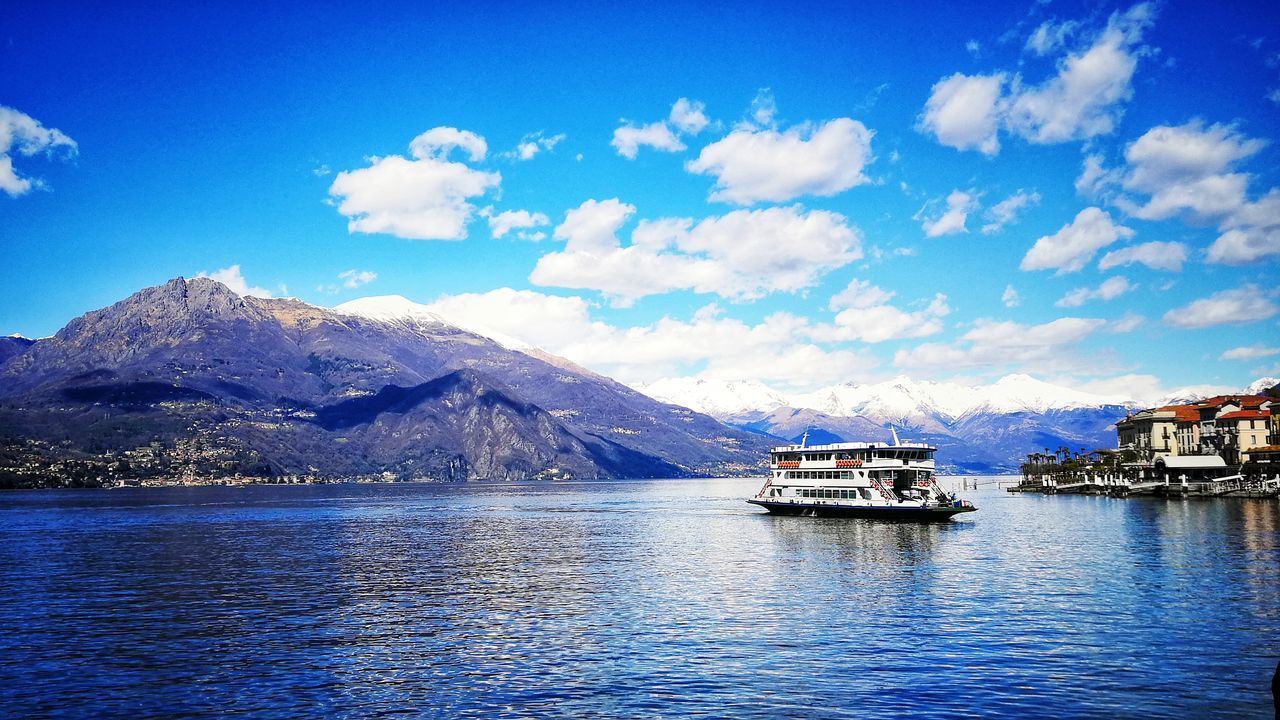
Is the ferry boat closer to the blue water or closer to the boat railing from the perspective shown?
the boat railing

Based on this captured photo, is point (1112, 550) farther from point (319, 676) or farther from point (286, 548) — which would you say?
point (286, 548)

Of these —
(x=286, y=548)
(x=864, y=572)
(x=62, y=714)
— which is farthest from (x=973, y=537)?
(x=62, y=714)

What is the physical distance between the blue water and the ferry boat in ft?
96.7

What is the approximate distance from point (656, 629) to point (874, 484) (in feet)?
316

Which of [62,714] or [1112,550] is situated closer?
[62,714]

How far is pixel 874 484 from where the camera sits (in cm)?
14200

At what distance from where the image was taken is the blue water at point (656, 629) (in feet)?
123

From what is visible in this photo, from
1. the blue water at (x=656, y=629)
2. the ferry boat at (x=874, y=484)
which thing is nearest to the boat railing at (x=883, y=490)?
the ferry boat at (x=874, y=484)

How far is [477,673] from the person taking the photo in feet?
140

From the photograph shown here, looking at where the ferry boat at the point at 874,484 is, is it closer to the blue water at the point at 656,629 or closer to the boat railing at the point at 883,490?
the boat railing at the point at 883,490

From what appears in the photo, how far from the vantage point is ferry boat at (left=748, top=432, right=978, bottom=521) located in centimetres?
13925

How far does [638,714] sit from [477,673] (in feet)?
35.7

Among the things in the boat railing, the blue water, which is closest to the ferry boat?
the boat railing

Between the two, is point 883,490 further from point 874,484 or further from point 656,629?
point 656,629
